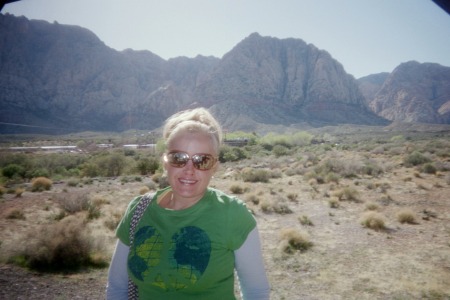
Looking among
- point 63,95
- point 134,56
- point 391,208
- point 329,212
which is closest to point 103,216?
point 329,212

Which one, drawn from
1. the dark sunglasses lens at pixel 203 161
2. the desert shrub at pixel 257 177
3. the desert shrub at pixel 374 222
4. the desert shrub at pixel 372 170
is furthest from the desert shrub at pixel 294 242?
the desert shrub at pixel 372 170

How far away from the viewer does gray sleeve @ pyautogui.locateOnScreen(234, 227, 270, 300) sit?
1.73 metres

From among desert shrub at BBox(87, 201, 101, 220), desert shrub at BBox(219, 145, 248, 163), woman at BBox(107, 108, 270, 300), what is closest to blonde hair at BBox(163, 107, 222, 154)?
woman at BBox(107, 108, 270, 300)

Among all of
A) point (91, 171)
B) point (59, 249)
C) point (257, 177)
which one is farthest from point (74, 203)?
point (91, 171)

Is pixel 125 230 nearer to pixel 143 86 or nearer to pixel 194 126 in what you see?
pixel 194 126

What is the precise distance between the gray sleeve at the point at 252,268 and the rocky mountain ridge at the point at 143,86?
304ft

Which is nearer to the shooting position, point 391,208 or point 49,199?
point 391,208

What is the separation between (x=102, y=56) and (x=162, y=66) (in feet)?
110

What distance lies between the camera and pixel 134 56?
16250 centimetres

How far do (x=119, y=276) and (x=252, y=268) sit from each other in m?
0.89

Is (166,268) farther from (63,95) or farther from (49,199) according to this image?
(63,95)

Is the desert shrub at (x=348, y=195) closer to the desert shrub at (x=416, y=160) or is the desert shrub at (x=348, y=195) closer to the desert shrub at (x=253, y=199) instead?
the desert shrub at (x=253, y=199)

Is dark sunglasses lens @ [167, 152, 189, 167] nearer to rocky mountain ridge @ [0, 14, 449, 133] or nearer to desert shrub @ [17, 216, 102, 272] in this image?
desert shrub @ [17, 216, 102, 272]

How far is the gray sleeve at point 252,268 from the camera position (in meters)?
1.73
